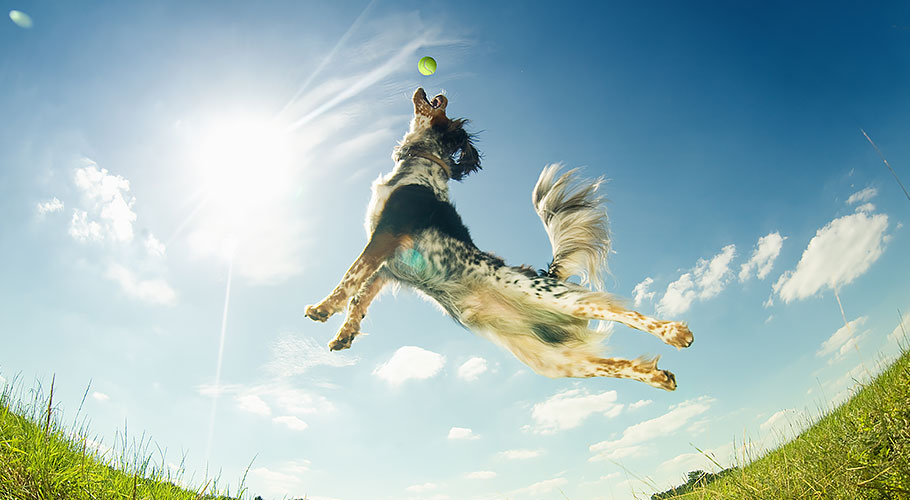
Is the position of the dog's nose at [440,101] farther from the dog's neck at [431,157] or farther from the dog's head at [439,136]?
the dog's neck at [431,157]

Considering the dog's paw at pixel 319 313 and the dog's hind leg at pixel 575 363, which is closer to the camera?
the dog's hind leg at pixel 575 363

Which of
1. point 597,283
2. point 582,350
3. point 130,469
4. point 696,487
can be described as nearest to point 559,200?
point 597,283

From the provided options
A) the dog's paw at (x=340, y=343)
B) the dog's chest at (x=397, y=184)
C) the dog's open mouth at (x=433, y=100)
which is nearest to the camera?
the dog's paw at (x=340, y=343)

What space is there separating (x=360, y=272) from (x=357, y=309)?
380mm

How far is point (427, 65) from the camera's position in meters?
3.86

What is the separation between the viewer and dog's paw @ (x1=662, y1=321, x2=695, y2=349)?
9.05 feet

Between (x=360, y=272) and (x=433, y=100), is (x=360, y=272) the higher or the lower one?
the lower one

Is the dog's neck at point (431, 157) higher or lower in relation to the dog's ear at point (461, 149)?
lower

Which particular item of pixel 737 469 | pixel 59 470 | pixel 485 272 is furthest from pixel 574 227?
pixel 59 470

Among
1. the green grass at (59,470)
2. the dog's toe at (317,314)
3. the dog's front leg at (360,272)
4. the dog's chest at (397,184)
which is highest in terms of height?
the dog's chest at (397,184)

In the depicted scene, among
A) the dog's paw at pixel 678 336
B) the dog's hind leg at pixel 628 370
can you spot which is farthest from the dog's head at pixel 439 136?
the dog's paw at pixel 678 336

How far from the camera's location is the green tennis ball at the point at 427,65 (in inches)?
151

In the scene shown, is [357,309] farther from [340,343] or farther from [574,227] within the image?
[574,227]

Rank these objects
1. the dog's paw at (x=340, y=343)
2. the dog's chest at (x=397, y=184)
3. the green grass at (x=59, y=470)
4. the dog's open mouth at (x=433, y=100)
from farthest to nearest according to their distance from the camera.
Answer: the dog's open mouth at (x=433, y=100) → the dog's chest at (x=397, y=184) → the dog's paw at (x=340, y=343) → the green grass at (x=59, y=470)
